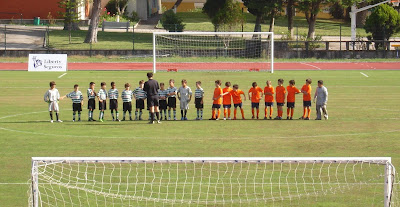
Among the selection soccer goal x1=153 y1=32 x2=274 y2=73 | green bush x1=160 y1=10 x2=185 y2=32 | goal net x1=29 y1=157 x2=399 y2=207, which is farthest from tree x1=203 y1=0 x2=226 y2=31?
goal net x1=29 y1=157 x2=399 y2=207

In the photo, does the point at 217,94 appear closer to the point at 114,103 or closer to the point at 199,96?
the point at 199,96

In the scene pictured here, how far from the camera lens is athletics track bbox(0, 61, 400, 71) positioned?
4612 cm

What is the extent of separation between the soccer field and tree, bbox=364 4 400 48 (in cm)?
2301

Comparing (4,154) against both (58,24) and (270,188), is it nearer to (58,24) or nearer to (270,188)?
(270,188)

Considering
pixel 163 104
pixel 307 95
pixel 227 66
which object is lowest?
pixel 163 104

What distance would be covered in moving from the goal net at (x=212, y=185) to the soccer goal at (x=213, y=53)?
28.3 meters

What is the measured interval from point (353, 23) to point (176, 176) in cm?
4205

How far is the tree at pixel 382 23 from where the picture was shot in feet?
178

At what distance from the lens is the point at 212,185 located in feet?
50.3

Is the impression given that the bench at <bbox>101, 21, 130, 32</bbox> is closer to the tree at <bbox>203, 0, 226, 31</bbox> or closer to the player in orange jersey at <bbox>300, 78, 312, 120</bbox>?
the tree at <bbox>203, 0, 226, 31</bbox>

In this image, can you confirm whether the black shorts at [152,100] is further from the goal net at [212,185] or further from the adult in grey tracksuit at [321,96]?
the goal net at [212,185]

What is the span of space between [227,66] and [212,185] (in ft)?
105

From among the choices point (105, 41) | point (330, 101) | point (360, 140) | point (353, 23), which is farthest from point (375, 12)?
point (360, 140)

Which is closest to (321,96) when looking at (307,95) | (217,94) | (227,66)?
(307,95)
